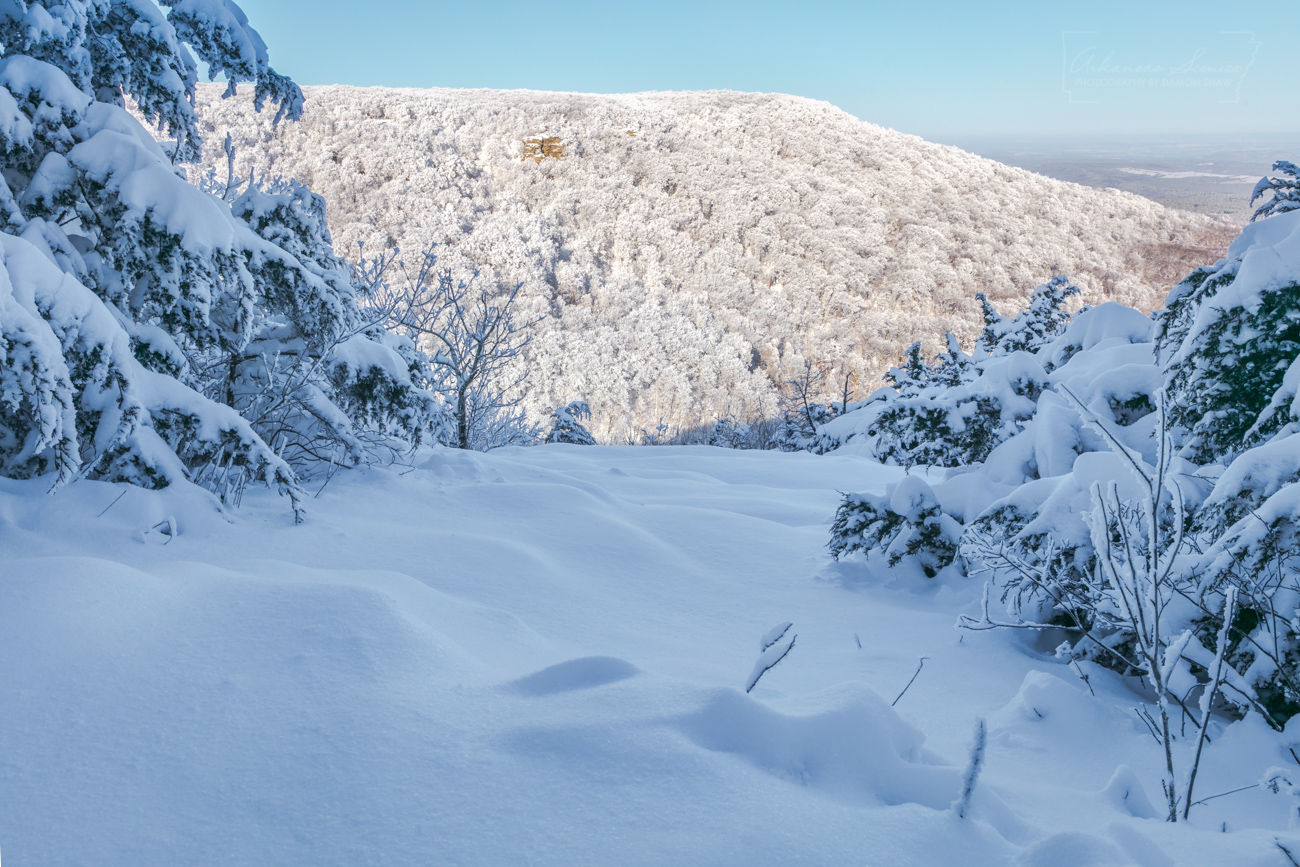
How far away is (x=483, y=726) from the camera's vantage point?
135 cm

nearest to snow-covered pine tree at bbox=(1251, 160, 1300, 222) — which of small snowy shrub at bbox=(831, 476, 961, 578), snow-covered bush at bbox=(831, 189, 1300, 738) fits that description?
snow-covered bush at bbox=(831, 189, 1300, 738)

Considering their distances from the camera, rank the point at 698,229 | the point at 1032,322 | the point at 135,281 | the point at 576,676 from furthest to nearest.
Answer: the point at 698,229 < the point at 1032,322 < the point at 135,281 < the point at 576,676

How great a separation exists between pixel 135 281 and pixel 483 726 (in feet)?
8.17

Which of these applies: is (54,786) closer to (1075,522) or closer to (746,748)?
(746,748)

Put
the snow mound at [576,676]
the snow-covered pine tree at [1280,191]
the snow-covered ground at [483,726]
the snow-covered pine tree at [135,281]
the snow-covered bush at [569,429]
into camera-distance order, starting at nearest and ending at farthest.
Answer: the snow-covered ground at [483,726] → the snow mound at [576,676] → the snow-covered pine tree at [135,281] → the snow-covered pine tree at [1280,191] → the snow-covered bush at [569,429]

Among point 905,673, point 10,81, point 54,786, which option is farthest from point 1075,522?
point 10,81

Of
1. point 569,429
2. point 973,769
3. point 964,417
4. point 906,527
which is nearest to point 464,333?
point 569,429

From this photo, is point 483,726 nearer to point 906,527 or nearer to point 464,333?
point 906,527

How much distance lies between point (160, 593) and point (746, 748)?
1579 mm

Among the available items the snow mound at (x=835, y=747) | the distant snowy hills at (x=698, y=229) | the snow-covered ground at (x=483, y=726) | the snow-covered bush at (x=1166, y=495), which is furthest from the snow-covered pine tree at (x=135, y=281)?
the distant snowy hills at (x=698, y=229)

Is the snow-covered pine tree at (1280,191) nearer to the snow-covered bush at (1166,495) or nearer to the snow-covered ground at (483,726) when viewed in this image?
the snow-covered bush at (1166,495)

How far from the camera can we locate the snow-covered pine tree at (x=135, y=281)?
2152 mm

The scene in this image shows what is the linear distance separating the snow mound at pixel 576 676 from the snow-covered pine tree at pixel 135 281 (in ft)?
5.48

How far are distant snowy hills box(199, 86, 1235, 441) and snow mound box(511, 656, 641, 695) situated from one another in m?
27.8
